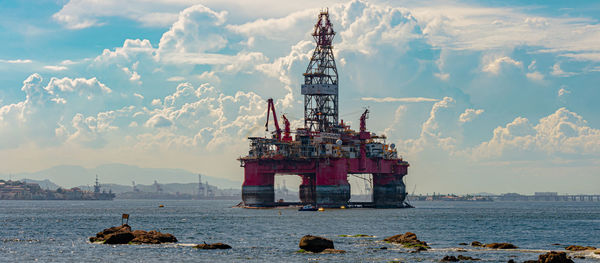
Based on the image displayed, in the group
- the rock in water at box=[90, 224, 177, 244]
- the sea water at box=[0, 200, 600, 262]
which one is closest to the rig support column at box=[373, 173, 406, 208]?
the sea water at box=[0, 200, 600, 262]

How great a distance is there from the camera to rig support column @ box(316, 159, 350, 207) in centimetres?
15012

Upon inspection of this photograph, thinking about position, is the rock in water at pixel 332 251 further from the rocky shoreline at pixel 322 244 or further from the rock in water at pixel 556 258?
the rock in water at pixel 556 258

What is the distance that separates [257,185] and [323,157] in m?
16.1

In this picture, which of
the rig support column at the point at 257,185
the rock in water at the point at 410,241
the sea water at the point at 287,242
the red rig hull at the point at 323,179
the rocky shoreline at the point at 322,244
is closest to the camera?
the sea water at the point at 287,242

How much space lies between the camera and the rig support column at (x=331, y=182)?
493ft

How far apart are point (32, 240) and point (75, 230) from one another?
57.3ft

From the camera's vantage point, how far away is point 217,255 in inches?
2589

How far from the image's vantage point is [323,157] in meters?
150

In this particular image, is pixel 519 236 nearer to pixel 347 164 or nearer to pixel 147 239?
pixel 147 239

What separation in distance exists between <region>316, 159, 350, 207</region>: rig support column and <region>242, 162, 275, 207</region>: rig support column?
1173cm

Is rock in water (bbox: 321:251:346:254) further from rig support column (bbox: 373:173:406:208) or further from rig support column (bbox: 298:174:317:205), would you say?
rig support column (bbox: 373:173:406:208)

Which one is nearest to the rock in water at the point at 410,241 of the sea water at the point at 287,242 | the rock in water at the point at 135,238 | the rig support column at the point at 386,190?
the sea water at the point at 287,242

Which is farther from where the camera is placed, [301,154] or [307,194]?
[307,194]

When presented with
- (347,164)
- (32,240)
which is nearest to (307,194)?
(347,164)
